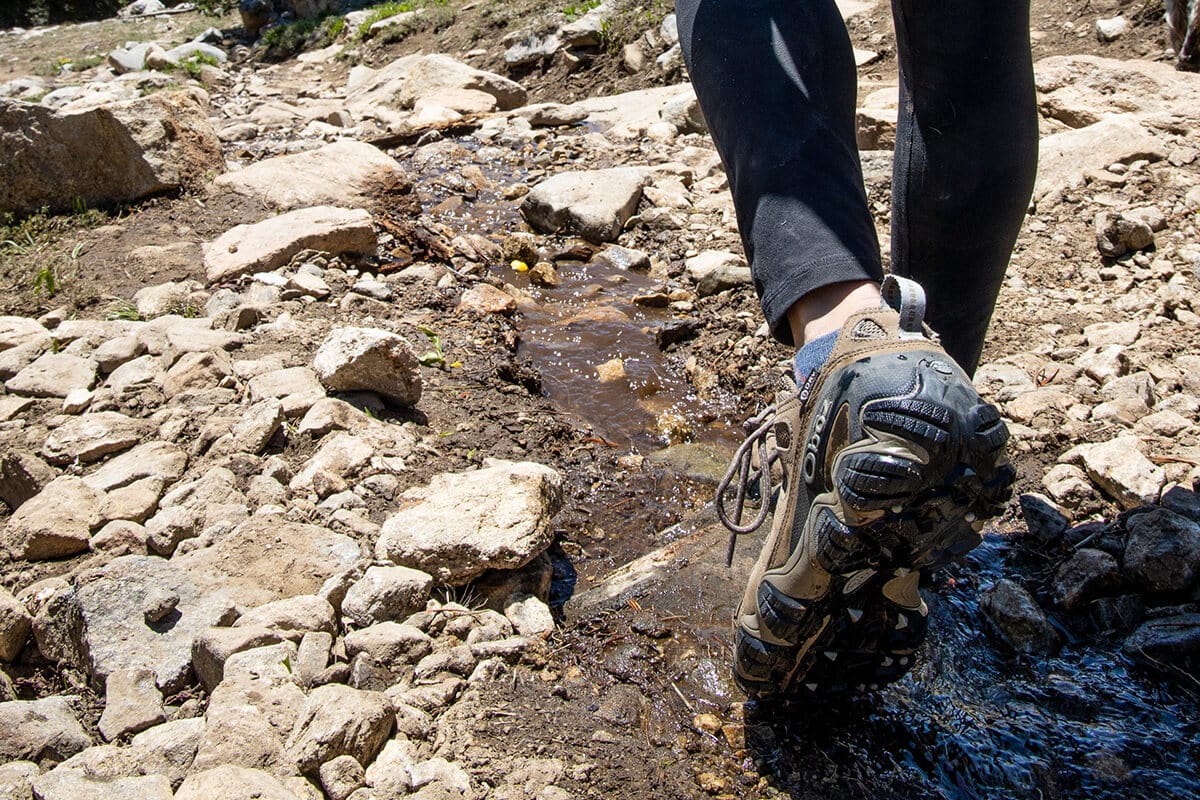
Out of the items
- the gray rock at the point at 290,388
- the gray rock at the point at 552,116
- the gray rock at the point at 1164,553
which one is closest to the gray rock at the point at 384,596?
the gray rock at the point at 290,388

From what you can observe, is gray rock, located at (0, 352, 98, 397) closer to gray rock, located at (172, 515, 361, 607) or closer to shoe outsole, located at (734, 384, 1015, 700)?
gray rock, located at (172, 515, 361, 607)

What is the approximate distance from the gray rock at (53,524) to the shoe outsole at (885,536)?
1.54m

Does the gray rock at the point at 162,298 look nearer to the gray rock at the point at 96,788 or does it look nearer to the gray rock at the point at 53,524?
the gray rock at the point at 53,524

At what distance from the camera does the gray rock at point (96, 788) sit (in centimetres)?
132

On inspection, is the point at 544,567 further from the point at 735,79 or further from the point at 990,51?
the point at 990,51

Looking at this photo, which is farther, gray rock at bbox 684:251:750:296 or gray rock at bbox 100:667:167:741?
gray rock at bbox 684:251:750:296

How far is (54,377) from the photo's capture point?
285 cm

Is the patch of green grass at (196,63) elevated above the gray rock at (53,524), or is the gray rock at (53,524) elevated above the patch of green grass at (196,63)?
the gray rock at (53,524)

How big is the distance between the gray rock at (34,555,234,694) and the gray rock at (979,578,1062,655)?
1.48 m

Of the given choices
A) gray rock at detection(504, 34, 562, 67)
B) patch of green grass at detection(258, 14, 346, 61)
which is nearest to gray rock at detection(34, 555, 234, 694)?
gray rock at detection(504, 34, 562, 67)

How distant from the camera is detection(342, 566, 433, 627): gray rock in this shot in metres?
1.86

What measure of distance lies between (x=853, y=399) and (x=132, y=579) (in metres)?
1.44

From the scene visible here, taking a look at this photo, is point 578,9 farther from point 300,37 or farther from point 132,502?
point 132,502

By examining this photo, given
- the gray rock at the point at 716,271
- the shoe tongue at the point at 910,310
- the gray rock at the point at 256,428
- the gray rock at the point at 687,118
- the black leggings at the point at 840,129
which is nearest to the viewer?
the shoe tongue at the point at 910,310
